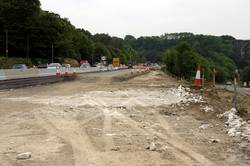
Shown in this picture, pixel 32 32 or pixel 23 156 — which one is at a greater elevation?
pixel 32 32

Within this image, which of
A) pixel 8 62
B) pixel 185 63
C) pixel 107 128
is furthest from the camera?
pixel 185 63

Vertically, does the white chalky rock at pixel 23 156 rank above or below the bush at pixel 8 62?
above

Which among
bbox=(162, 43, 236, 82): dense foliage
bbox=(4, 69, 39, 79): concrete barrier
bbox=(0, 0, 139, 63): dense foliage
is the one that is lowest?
bbox=(162, 43, 236, 82): dense foliage

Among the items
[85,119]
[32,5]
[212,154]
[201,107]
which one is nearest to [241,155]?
[212,154]

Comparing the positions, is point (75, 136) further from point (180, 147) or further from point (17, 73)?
point (17, 73)

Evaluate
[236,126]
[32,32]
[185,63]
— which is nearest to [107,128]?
[236,126]

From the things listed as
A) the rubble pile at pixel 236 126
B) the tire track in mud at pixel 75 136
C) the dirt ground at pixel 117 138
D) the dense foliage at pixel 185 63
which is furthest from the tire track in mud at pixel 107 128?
the dense foliage at pixel 185 63

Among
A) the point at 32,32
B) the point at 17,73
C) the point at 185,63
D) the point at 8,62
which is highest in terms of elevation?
the point at 32,32

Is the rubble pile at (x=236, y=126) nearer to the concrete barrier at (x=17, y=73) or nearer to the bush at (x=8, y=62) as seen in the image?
the concrete barrier at (x=17, y=73)

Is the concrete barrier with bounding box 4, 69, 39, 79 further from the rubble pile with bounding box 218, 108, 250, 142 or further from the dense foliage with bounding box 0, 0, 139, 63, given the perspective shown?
the dense foliage with bounding box 0, 0, 139, 63

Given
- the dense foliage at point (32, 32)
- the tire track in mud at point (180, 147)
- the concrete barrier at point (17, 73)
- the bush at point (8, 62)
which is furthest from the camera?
the dense foliage at point (32, 32)

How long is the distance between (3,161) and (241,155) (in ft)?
13.3

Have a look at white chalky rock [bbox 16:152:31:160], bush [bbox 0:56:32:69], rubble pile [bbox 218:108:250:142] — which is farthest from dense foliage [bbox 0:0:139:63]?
white chalky rock [bbox 16:152:31:160]

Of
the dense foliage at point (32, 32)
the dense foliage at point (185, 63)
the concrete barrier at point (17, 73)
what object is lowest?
the dense foliage at point (185, 63)
